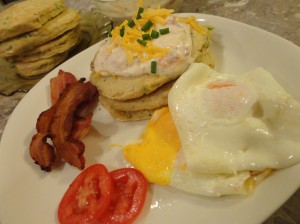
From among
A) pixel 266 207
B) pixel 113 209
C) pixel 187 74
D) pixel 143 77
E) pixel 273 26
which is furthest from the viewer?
pixel 273 26

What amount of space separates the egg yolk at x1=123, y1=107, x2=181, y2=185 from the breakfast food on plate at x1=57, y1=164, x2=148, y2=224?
6 centimetres

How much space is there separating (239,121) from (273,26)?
1.65m

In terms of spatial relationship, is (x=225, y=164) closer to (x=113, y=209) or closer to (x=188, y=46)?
(x=113, y=209)

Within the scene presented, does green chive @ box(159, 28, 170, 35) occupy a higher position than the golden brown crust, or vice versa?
green chive @ box(159, 28, 170, 35)

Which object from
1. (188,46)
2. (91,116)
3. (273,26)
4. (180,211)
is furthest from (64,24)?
(180,211)

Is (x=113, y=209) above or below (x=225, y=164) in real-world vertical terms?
below

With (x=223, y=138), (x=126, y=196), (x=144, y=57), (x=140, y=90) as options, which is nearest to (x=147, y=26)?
(x=144, y=57)

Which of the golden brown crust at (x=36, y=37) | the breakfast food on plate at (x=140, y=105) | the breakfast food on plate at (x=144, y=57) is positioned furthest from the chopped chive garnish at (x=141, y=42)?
the golden brown crust at (x=36, y=37)

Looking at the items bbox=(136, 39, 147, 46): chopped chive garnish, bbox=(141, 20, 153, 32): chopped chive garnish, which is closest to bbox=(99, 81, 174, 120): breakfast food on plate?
bbox=(136, 39, 147, 46): chopped chive garnish

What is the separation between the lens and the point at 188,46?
2.17m

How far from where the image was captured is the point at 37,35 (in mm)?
2916

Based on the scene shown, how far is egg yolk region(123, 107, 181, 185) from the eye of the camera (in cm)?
182

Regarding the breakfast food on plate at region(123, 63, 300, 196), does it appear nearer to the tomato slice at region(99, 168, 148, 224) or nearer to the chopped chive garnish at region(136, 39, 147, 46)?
the tomato slice at region(99, 168, 148, 224)

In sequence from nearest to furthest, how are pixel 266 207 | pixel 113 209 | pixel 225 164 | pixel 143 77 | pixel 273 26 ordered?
pixel 266 207
pixel 225 164
pixel 113 209
pixel 143 77
pixel 273 26
